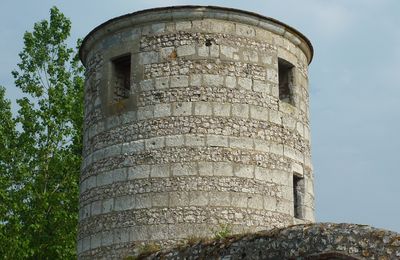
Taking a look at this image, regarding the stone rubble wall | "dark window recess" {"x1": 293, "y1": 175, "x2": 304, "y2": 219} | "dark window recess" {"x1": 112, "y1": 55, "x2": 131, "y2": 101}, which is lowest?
the stone rubble wall

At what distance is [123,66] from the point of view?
Answer: 1234cm

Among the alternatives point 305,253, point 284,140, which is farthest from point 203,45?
point 305,253

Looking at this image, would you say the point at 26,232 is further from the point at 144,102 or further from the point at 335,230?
the point at 335,230

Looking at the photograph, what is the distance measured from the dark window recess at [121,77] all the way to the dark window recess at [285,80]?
9.39 ft

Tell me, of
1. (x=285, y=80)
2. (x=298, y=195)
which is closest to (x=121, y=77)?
(x=285, y=80)

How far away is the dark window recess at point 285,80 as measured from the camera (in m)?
12.3

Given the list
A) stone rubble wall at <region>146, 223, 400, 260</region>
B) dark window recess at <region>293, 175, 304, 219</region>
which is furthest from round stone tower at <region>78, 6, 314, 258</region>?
stone rubble wall at <region>146, 223, 400, 260</region>

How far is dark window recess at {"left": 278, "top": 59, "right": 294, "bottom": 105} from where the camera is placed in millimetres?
12328

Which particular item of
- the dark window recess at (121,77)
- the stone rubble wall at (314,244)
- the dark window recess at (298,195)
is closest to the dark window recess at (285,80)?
the dark window recess at (298,195)

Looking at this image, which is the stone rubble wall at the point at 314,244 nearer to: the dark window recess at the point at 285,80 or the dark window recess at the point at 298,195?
the dark window recess at the point at 298,195

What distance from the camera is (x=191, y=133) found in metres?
11.0

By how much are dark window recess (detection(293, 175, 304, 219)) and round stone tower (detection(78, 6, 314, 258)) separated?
0.02m

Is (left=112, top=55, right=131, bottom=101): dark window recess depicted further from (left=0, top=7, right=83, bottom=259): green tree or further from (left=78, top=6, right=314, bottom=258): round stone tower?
(left=0, top=7, right=83, bottom=259): green tree

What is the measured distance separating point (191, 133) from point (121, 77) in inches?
83.0
